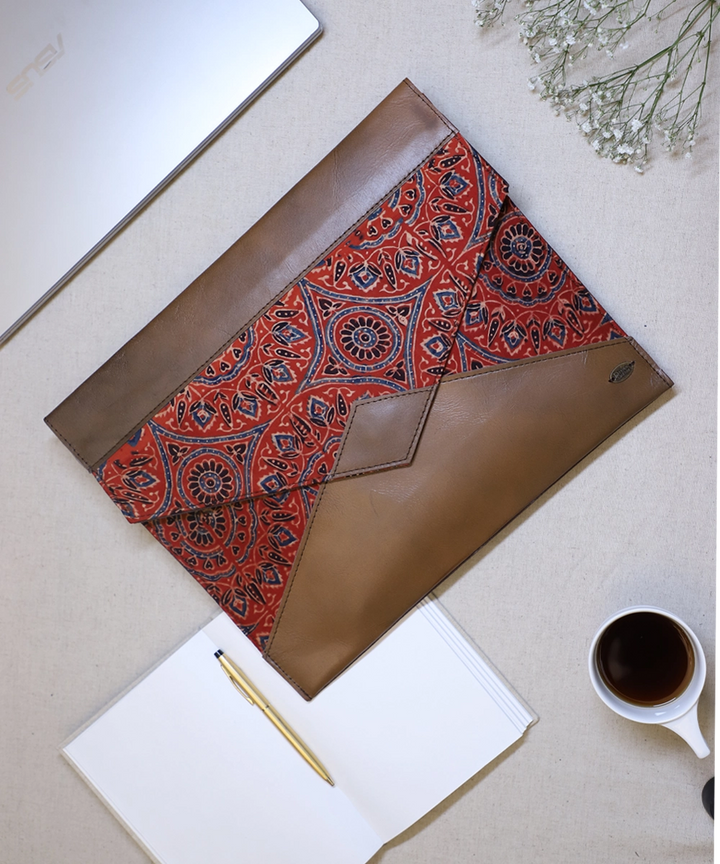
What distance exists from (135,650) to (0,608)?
0.64 ft

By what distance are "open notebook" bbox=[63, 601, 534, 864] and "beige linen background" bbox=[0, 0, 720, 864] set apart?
42 millimetres

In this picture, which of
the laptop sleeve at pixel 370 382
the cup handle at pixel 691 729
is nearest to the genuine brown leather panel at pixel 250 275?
the laptop sleeve at pixel 370 382

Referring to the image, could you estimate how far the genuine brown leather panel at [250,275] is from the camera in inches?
31.2

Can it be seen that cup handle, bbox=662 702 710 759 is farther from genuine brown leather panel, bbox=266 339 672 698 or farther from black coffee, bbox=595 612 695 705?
genuine brown leather panel, bbox=266 339 672 698

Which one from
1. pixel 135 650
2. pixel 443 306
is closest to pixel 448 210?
pixel 443 306

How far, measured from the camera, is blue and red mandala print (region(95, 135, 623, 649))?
79 centimetres

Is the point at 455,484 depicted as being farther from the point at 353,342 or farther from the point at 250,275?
the point at 250,275

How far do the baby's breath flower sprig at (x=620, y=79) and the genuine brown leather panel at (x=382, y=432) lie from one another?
40 centimetres

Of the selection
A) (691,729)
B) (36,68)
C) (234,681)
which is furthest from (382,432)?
(36,68)

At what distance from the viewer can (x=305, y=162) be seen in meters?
0.87

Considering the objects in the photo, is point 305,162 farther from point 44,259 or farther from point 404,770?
point 404,770

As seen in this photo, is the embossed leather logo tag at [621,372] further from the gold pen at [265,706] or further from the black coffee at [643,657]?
the gold pen at [265,706]

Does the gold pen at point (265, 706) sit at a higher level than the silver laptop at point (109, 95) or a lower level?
lower

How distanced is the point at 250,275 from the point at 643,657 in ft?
2.16
